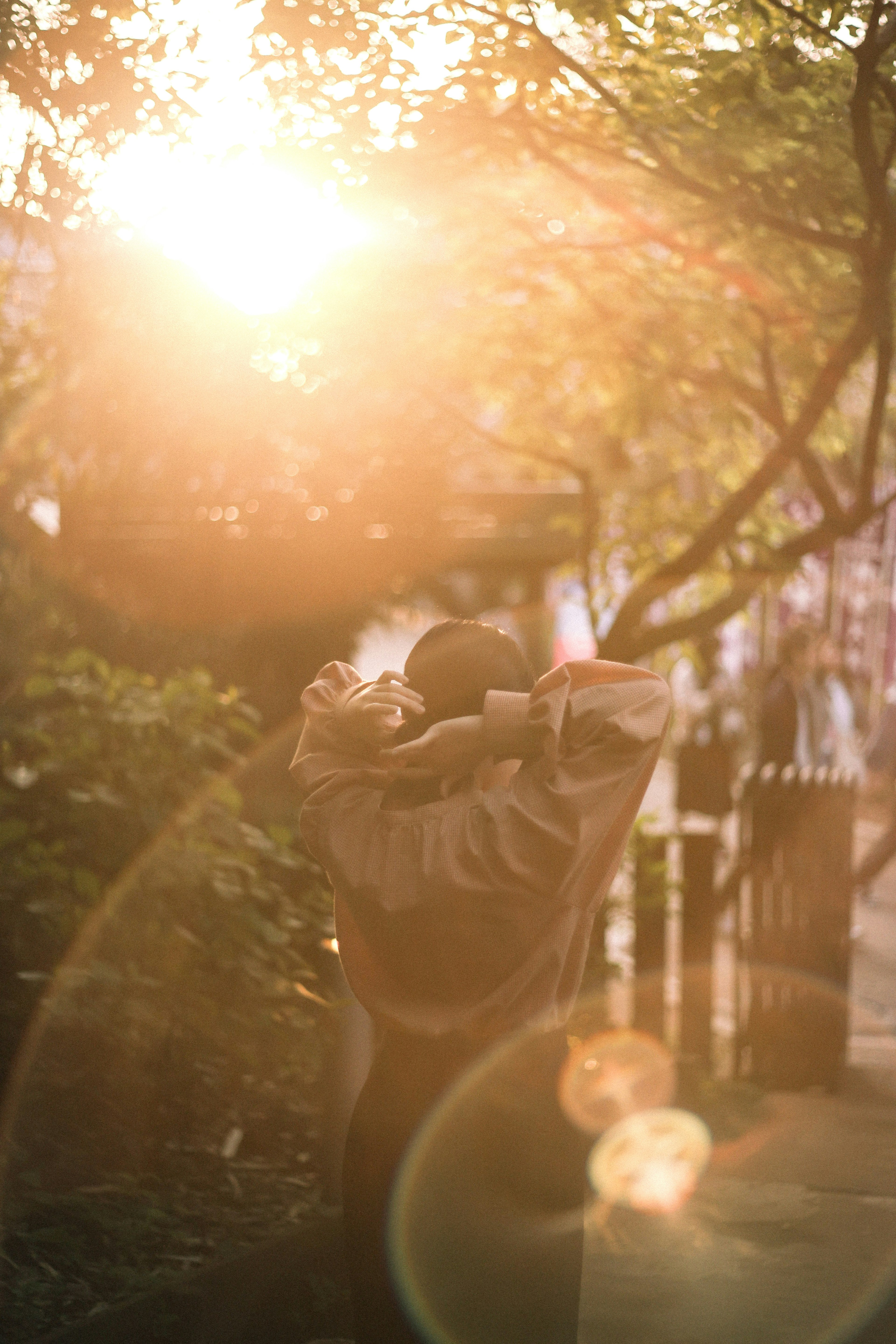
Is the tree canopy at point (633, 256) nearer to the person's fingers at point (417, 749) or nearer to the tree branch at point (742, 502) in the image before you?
→ the tree branch at point (742, 502)

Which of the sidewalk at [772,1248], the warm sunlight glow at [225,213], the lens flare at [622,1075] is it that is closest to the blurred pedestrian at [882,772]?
the lens flare at [622,1075]

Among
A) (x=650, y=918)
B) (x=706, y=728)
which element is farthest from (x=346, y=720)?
(x=706, y=728)

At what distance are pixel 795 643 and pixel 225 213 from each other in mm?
6842

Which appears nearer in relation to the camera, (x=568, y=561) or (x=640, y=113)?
(x=640, y=113)

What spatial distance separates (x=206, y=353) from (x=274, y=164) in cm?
443

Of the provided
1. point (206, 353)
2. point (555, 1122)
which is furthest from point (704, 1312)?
point (206, 353)

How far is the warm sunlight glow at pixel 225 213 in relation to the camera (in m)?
4.27

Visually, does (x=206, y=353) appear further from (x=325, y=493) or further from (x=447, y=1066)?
(x=447, y=1066)

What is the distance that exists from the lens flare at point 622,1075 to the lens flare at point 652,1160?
7cm

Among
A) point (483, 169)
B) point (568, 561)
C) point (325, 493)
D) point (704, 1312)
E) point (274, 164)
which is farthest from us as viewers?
point (325, 493)

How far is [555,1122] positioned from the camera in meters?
2.43

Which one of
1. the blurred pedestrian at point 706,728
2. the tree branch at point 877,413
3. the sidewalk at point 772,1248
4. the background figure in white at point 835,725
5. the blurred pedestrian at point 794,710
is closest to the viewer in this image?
the sidewalk at point 772,1248

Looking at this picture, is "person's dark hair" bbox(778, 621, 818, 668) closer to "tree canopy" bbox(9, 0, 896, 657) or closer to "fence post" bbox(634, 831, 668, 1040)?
"tree canopy" bbox(9, 0, 896, 657)

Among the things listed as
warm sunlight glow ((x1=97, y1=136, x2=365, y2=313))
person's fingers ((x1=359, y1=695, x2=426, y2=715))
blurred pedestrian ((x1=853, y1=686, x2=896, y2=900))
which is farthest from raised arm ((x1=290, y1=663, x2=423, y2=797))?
blurred pedestrian ((x1=853, y1=686, x2=896, y2=900))
